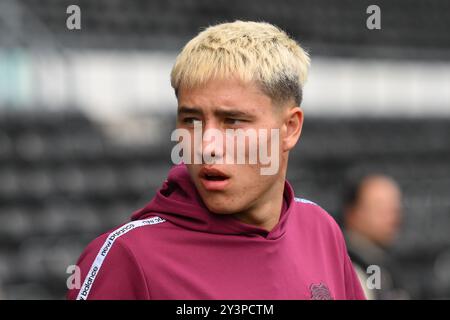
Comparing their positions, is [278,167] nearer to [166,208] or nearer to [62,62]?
[166,208]

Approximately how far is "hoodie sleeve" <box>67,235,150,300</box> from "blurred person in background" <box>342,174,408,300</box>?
158 centimetres

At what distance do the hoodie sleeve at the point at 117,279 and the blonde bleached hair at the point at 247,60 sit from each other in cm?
32

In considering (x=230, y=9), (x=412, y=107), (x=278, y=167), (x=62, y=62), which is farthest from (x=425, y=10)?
(x=278, y=167)

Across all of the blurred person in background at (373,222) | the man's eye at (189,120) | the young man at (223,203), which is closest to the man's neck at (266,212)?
the young man at (223,203)

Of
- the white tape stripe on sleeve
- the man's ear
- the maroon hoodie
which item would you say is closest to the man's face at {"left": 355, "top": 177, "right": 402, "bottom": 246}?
the maroon hoodie

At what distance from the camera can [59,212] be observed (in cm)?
597

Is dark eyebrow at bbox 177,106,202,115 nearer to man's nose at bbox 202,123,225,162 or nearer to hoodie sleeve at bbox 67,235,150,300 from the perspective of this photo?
man's nose at bbox 202,123,225,162

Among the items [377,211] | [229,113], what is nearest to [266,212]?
[229,113]

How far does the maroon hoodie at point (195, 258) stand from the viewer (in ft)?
5.02

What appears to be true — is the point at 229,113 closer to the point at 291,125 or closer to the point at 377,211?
the point at 291,125

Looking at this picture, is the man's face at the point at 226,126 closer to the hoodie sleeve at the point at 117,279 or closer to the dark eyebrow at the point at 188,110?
the dark eyebrow at the point at 188,110

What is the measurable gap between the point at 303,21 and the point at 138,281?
8.09 meters

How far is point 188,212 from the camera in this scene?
1623 mm

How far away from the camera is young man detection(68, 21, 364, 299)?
1.54m
